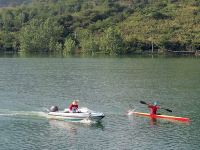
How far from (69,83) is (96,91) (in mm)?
13538

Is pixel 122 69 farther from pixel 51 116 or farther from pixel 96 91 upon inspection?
pixel 51 116

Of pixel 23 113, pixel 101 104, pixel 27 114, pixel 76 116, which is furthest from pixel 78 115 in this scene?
pixel 101 104

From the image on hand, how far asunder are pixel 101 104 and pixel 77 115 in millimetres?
13666

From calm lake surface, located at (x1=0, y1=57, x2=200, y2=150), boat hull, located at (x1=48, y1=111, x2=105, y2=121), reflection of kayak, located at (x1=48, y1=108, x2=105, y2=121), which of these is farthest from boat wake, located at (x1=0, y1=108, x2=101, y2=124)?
reflection of kayak, located at (x1=48, y1=108, x2=105, y2=121)

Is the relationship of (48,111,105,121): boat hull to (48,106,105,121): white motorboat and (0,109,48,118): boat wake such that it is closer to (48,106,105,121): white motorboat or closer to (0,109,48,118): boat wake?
(48,106,105,121): white motorboat

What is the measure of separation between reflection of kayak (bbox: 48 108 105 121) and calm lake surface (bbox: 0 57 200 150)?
2.69ft

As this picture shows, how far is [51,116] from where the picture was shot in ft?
208

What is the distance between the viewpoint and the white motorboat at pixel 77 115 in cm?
6054

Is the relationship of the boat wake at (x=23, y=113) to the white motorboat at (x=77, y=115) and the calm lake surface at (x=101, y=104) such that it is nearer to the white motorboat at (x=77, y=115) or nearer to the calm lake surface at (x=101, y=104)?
the calm lake surface at (x=101, y=104)

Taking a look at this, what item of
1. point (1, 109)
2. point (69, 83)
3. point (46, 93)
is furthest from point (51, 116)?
point (69, 83)

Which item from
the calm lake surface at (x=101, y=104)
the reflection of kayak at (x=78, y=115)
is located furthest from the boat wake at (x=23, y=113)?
the reflection of kayak at (x=78, y=115)

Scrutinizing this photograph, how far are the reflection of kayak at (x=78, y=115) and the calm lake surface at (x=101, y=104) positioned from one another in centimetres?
82

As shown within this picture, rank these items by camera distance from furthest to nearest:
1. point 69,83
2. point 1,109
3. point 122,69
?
1. point 122,69
2. point 69,83
3. point 1,109

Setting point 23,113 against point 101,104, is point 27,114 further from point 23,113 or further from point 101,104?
point 101,104
